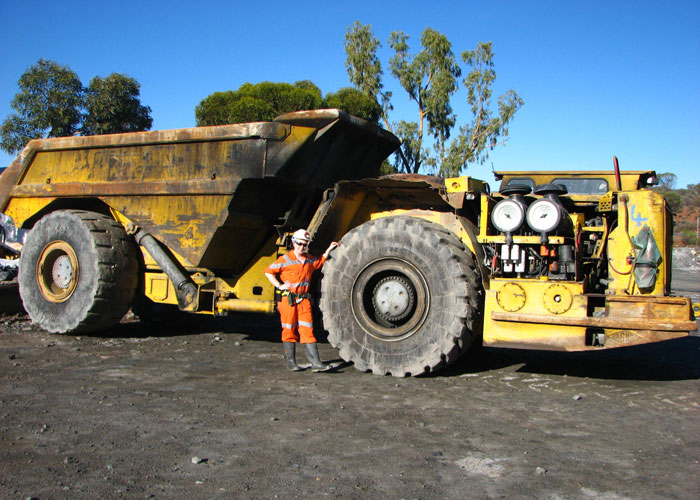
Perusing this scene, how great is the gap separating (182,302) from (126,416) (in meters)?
3.06

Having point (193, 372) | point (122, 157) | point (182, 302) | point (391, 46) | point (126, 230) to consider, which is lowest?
point (193, 372)

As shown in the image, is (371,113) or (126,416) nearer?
(126,416)

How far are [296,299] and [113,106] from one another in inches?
754

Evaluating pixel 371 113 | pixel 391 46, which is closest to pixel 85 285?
pixel 371 113

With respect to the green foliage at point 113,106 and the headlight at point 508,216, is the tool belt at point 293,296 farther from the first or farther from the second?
the green foliage at point 113,106

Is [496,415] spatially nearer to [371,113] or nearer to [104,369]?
[104,369]

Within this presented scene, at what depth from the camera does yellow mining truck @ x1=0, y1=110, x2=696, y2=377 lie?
17.5ft

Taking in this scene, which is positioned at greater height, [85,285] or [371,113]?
[371,113]

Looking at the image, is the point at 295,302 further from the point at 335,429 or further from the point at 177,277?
the point at 335,429

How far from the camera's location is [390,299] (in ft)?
19.1

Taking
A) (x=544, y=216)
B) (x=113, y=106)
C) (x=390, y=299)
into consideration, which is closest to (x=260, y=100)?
(x=113, y=106)

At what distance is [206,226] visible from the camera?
23.0 ft

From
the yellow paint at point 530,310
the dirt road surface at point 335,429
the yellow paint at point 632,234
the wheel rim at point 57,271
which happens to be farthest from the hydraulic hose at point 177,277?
the yellow paint at point 632,234

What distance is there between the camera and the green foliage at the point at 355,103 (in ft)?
92.4
